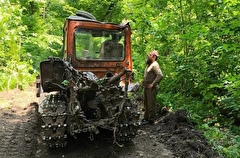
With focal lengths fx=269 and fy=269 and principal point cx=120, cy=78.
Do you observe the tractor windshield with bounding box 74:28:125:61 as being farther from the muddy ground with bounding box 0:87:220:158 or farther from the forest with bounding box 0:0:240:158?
the muddy ground with bounding box 0:87:220:158

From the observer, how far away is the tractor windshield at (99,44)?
574 cm

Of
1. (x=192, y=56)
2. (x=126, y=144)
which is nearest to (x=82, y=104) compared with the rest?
(x=126, y=144)

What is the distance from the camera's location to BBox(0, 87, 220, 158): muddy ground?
4539 mm

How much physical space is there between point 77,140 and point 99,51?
1998 mm

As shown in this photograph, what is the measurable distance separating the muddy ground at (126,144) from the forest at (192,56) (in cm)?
38

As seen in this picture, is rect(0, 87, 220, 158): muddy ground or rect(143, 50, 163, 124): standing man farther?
rect(143, 50, 163, 124): standing man

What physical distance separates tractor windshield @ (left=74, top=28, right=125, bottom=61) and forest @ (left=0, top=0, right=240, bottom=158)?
1.58 meters

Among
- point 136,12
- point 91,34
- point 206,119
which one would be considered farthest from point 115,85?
point 136,12

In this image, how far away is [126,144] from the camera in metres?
5.00

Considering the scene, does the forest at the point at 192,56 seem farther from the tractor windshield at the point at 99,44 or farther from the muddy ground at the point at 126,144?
the tractor windshield at the point at 99,44

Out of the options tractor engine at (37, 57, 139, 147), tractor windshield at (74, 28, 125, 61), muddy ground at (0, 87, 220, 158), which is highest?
tractor windshield at (74, 28, 125, 61)

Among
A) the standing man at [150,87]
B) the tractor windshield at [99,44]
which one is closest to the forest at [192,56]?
the standing man at [150,87]

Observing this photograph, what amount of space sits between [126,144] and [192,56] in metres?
3.46

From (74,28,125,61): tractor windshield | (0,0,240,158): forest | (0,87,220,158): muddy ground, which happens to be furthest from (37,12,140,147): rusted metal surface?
(0,0,240,158): forest
